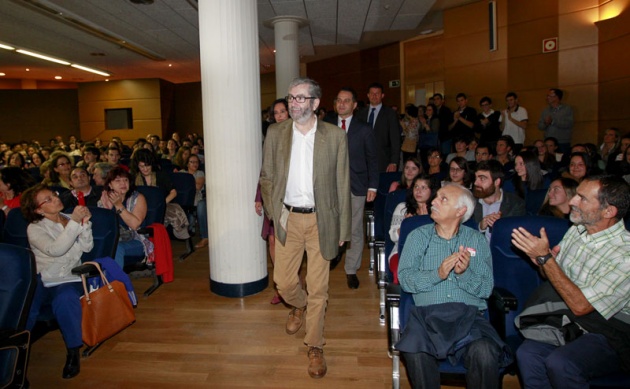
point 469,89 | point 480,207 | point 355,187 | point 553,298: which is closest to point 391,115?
point 355,187

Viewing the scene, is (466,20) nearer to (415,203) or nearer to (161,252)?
(415,203)

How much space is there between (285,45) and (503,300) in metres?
7.10

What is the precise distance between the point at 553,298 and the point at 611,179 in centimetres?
58

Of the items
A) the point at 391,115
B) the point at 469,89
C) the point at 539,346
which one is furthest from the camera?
the point at 469,89

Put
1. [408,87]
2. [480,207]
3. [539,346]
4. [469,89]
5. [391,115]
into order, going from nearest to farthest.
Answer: [539,346]
[480,207]
[391,115]
[469,89]
[408,87]

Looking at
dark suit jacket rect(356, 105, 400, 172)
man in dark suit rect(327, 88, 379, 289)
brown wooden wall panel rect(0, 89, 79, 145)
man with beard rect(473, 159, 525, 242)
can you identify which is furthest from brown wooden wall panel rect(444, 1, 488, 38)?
brown wooden wall panel rect(0, 89, 79, 145)

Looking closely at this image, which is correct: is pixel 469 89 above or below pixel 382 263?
above

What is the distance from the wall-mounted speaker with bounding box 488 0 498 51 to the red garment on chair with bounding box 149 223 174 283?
7504mm

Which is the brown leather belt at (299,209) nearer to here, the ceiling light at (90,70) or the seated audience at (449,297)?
the seated audience at (449,297)

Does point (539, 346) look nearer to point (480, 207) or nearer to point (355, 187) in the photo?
point (480, 207)

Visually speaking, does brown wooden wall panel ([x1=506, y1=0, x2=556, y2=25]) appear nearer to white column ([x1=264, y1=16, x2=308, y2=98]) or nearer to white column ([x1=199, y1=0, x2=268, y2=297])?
white column ([x1=264, y1=16, x2=308, y2=98])

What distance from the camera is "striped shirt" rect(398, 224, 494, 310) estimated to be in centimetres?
212

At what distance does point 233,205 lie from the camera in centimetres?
380

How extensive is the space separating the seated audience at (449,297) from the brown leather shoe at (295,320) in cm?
115
